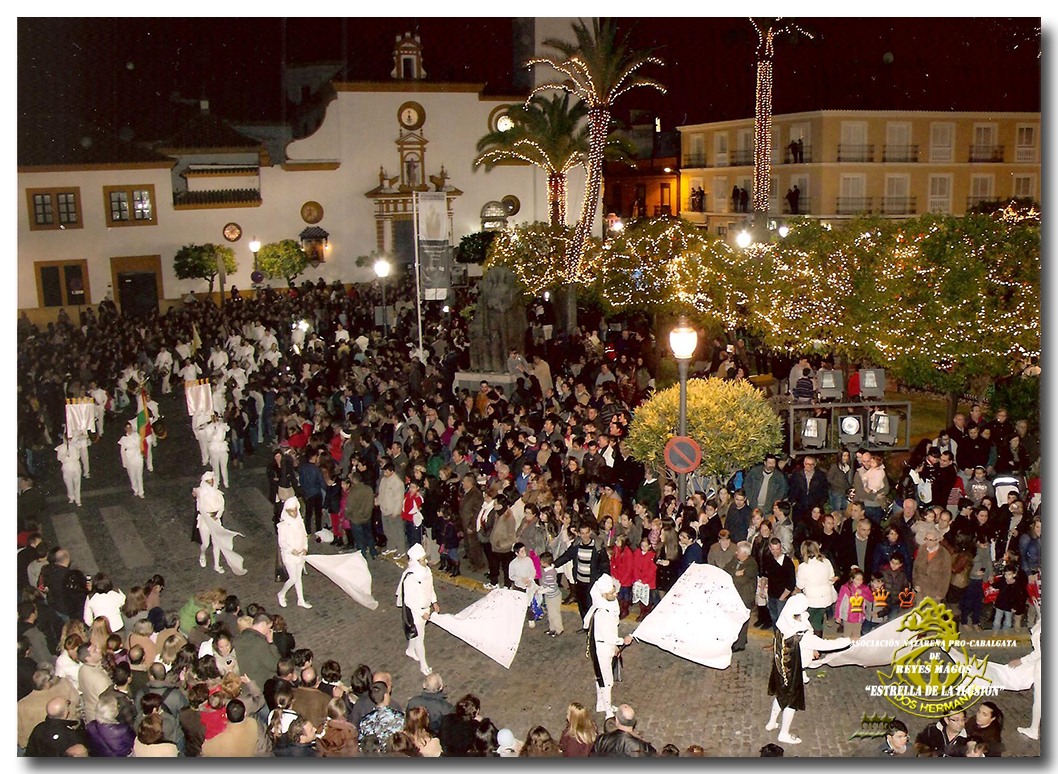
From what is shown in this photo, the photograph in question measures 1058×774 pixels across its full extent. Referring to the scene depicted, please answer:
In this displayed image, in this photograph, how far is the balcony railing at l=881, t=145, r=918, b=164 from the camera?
38844mm

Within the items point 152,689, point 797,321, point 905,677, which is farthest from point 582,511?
point 797,321

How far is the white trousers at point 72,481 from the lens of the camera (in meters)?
16.8

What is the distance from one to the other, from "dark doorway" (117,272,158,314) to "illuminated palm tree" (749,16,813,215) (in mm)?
24392

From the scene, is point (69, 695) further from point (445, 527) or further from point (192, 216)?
point (192, 216)

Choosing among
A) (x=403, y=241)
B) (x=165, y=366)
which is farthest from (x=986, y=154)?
(x=165, y=366)

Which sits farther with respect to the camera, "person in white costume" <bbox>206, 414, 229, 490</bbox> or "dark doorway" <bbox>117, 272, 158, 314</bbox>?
"dark doorway" <bbox>117, 272, 158, 314</bbox>

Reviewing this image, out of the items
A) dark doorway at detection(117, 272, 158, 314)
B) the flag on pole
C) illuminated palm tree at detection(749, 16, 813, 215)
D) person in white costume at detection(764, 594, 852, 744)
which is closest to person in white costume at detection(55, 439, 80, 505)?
the flag on pole

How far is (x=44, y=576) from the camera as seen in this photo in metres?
11.0

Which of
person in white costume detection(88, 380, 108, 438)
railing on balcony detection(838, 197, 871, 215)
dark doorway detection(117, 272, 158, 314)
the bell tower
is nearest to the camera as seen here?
person in white costume detection(88, 380, 108, 438)

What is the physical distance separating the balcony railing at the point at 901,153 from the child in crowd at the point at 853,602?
105 ft

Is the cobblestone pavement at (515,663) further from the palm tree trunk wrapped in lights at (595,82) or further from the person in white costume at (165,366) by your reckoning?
the palm tree trunk wrapped in lights at (595,82)

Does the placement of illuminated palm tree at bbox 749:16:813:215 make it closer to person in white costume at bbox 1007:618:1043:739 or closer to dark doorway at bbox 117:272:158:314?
person in white costume at bbox 1007:618:1043:739

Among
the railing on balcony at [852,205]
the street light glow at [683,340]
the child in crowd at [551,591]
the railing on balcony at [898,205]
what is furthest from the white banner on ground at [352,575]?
the railing on balcony at [852,205]

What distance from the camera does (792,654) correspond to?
9500 millimetres
